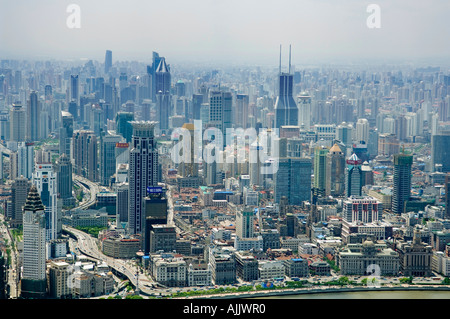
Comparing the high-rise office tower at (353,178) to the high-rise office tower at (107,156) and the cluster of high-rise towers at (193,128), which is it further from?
the high-rise office tower at (107,156)

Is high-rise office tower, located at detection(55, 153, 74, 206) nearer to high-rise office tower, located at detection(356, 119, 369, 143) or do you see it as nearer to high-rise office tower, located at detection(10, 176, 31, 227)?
high-rise office tower, located at detection(10, 176, 31, 227)

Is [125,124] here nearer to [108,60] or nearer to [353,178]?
[353,178]

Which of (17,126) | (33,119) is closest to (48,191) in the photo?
(17,126)

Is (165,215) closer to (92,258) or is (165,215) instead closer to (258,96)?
(92,258)
